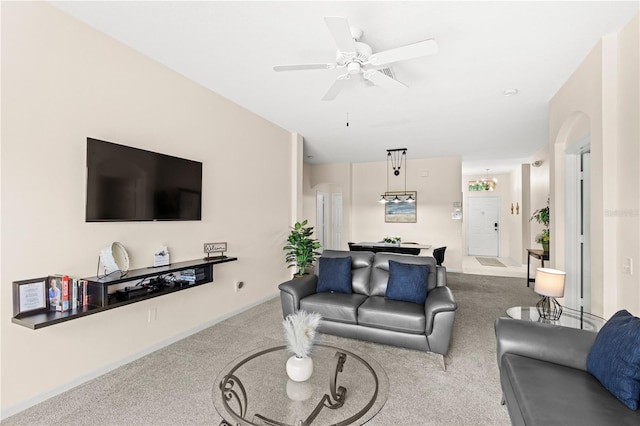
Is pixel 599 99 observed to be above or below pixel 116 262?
above

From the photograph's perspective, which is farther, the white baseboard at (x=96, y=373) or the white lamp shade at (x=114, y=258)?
the white lamp shade at (x=114, y=258)

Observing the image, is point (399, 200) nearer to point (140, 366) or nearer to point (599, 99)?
point (599, 99)

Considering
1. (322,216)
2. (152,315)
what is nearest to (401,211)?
(322,216)

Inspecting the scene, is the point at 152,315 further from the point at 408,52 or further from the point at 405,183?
the point at 405,183

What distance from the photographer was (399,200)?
7.74 meters

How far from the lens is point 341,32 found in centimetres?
199

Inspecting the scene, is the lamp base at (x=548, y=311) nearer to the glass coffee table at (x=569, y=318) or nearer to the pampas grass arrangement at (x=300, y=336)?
the glass coffee table at (x=569, y=318)

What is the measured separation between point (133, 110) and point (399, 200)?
20.5ft

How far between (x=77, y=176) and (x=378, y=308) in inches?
113

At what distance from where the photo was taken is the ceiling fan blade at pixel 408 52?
81.4 inches

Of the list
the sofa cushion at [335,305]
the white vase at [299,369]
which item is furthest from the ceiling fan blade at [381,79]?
the white vase at [299,369]

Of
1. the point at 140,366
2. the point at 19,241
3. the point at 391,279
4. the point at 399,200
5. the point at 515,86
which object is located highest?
the point at 515,86

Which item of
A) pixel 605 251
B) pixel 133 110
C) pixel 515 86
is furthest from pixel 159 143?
pixel 605 251

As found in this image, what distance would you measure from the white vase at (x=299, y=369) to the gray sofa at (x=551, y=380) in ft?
3.67
